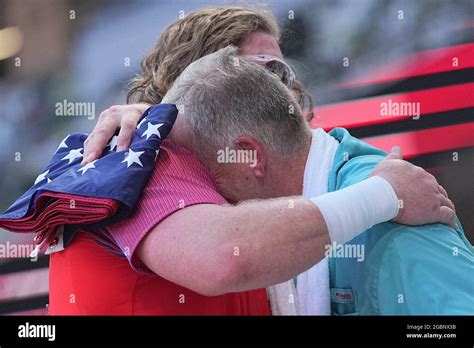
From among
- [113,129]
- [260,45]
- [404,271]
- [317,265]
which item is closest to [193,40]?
[260,45]

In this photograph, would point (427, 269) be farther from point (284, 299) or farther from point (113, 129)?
point (113, 129)

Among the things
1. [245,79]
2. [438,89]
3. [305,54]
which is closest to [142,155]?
[245,79]

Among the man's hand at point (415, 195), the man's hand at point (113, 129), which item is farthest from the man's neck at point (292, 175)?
the man's hand at point (113, 129)

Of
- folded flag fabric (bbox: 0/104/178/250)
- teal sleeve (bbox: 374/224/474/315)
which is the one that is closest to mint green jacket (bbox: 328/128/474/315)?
teal sleeve (bbox: 374/224/474/315)

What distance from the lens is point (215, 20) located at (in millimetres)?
1633

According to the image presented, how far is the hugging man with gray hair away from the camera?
119cm

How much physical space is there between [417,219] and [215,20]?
2.34ft

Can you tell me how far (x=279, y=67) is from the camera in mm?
1517

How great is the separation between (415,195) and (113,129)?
0.55 m

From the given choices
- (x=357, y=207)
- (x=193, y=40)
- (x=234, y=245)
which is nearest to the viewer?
(x=234, y=245)

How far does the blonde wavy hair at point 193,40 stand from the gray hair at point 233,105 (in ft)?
1.05

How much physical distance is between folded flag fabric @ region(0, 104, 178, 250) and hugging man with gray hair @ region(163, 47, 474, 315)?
0.10m
